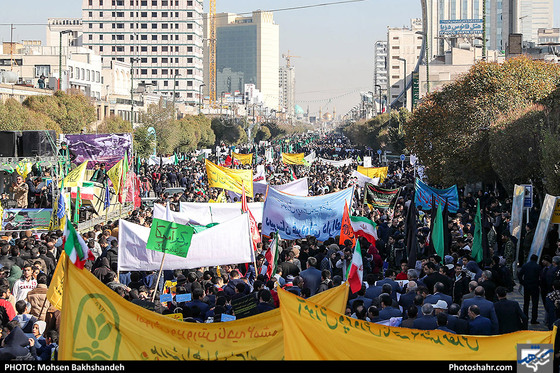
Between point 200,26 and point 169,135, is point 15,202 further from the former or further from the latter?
point 200,26

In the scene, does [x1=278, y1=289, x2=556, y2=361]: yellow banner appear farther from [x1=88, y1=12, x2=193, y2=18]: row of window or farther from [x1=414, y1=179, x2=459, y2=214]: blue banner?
[x1=88, y1=12, x2=193, y2=18]: row of window

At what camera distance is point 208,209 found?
707 inches

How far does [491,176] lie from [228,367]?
96.4 feet

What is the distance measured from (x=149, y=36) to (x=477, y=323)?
15008 cm

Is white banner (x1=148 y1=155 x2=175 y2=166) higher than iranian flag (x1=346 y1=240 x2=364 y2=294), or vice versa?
iranian flag (x1=346 y1=240 x2=364 y2=294)

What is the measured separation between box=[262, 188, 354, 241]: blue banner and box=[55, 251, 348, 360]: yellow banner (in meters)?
10.1

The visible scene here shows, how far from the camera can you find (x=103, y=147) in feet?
93.7

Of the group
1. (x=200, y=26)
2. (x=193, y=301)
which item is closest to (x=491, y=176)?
(x=193, y=301)

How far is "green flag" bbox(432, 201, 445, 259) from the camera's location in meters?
15.4

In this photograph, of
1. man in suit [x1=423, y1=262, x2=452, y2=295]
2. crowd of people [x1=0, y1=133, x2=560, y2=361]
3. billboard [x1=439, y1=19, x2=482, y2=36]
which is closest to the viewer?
crowd of people [x1=0, y1=133, x2=560, y2=361]

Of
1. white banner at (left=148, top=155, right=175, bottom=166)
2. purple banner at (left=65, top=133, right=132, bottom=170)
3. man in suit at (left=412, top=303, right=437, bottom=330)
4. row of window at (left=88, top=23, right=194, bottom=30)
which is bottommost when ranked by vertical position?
white banner at (left=148, top=155, right=175, bottom=166)

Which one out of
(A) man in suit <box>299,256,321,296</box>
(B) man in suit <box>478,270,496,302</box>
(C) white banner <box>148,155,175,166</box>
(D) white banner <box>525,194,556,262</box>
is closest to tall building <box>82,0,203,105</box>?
(C) white banner <box>148,155,175,166</box>

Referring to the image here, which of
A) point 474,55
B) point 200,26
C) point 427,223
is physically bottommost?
point 427,223

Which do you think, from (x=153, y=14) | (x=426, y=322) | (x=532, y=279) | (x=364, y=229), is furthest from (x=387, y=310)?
(x=153, y=14)
